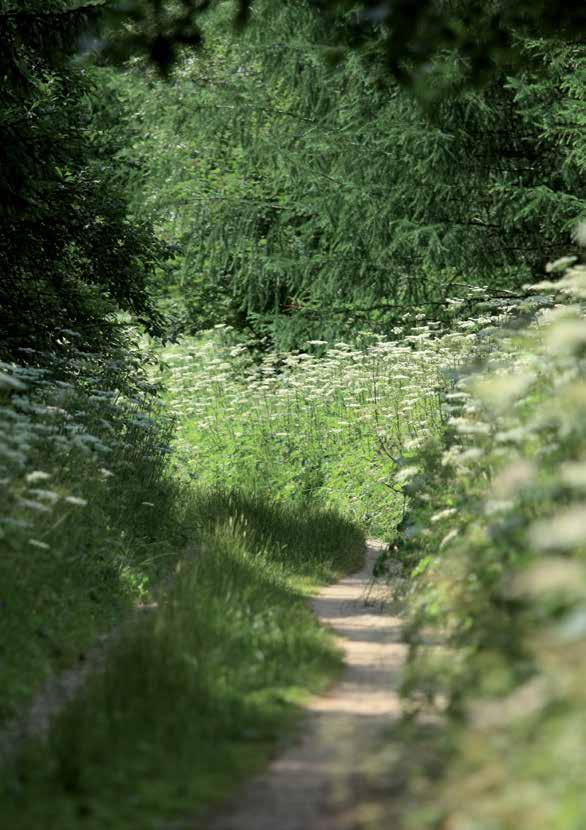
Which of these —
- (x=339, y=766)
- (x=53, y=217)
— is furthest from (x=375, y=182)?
(x=339, y=766)

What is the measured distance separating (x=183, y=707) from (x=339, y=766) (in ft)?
3.01

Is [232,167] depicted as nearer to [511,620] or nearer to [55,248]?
[55,248]

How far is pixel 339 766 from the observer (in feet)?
15.4

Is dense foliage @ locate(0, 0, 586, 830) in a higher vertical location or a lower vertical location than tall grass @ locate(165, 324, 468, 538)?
higher

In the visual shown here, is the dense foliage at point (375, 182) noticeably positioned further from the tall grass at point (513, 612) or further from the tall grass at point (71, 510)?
the tall grass at point (513, 612)

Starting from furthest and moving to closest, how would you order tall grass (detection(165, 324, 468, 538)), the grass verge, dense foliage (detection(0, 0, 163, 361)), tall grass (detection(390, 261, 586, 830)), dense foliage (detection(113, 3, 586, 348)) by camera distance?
dense foliage (detection(113, 3, 586, 348))
tall grass (detection(165, 324, 468, 538))
dense foliage (detection(0, 0, 163, 361))
the grass verge
tall grass (detection(390, 261, 586, 830))

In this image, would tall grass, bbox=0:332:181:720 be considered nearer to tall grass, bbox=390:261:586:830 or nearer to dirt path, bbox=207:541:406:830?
dirt path, bbox=207:541:406:830

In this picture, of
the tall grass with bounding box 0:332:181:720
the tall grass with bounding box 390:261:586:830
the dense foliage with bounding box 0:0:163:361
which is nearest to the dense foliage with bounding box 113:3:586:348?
the dense foliage with bounding box 0:0:163:361

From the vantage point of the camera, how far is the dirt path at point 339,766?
4180 mm

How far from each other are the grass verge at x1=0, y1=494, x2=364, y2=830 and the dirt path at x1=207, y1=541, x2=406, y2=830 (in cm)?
13

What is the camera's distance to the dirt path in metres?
4.18

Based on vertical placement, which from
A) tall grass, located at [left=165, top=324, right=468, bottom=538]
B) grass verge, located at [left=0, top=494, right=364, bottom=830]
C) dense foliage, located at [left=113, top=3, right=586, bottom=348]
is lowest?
tall grass, located at [left=165, top=324, right=468, bottom=538]

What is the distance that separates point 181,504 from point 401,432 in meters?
3.07

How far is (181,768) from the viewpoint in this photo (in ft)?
15.4
